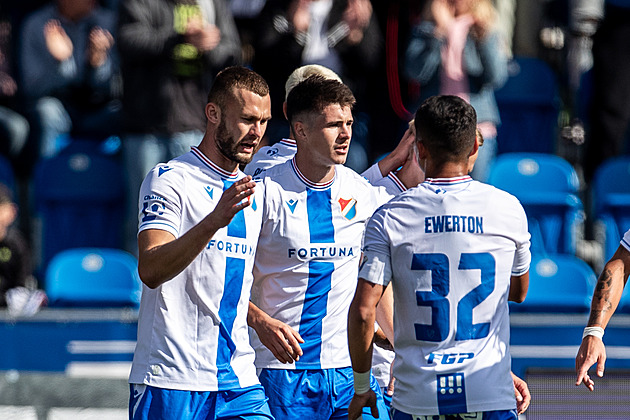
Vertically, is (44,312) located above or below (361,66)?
below

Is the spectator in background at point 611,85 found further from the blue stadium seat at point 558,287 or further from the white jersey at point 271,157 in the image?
the white jersey at point 271,157

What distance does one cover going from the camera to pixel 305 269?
504 centimetres

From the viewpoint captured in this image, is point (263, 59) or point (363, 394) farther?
point (263, 59)

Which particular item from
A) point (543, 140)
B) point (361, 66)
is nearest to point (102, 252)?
point (361, 66)

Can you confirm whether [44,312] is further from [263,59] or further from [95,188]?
[263,59]

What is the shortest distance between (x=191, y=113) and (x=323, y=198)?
4269 millimetres

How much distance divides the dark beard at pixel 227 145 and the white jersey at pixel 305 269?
1.49 ft

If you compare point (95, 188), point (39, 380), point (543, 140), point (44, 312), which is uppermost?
point (543, 140)

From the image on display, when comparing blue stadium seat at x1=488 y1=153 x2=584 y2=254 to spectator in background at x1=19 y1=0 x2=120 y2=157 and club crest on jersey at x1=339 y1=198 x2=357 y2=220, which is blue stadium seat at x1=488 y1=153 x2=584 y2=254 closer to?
spectator in background at x1=19 y1=0 x2=120 y2=157

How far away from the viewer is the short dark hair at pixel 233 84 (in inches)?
178

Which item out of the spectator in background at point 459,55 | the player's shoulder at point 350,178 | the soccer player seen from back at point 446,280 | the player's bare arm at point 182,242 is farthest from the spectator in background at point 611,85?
the player's bare arm at point 182,242

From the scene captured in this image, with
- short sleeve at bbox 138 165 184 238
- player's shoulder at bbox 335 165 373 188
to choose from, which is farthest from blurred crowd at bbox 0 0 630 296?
short sleeve at bbox 138 165 184 238

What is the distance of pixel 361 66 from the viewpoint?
9.42 metres

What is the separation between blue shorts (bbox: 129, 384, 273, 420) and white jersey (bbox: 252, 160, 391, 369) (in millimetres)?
606
